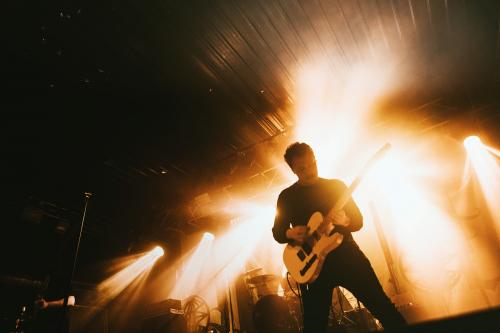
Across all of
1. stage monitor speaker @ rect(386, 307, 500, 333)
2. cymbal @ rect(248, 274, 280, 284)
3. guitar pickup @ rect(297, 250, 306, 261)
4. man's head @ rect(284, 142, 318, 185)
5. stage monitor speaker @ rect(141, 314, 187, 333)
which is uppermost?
cymbal @ rect(248, 274, 280, 284)

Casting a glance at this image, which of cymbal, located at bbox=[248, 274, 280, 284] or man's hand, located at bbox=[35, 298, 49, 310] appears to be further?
cymbal, located at bbox=[248, 274, 280, 284]

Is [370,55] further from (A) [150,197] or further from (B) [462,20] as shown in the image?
(A) [150,197]

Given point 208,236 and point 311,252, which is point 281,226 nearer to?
point 311,252

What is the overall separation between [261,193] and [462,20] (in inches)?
219

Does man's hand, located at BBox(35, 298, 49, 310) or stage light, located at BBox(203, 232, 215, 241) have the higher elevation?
stage light, located at BBox(203, 232, 215, 241)

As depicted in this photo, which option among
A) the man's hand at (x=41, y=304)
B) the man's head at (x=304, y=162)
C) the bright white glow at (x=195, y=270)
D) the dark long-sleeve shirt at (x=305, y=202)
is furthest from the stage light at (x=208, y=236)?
the man's head at (x=304, y=162)

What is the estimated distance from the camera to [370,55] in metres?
5.36

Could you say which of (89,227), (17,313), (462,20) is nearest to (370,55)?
(462,20)

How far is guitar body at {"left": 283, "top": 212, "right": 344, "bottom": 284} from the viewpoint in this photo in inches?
89.4

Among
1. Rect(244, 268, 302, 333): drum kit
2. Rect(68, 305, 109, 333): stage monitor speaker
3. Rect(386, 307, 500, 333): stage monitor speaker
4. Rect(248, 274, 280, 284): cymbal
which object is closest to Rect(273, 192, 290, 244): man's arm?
Rect(386, 307, 500, 333): stage monitor speaker

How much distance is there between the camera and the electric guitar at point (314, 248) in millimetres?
2275

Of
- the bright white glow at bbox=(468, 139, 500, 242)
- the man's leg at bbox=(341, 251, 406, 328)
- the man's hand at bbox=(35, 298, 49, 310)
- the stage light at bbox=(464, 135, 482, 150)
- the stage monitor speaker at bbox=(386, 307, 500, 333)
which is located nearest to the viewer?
the stage monitor speaker at bbox=(386, 307, 500, 333)

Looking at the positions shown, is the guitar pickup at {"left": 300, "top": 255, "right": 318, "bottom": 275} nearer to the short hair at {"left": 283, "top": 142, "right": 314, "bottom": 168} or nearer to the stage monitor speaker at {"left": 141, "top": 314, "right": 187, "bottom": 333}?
the short hair at {"left": 283, "top": 142, "right": 314, "bottom": 168}

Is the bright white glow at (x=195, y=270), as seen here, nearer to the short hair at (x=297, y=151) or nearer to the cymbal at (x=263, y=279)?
the cymbal at (x=263, y=279)
